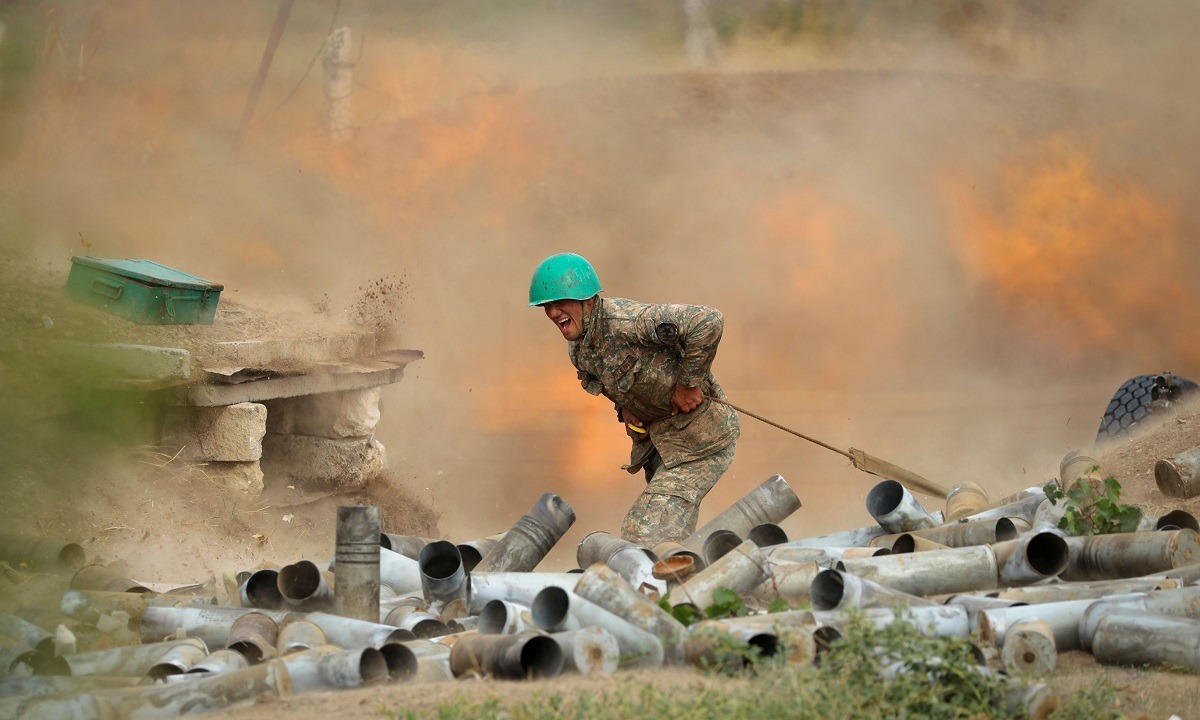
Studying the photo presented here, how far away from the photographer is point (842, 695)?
3.22 m

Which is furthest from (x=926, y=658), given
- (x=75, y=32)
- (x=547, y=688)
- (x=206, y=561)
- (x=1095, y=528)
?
(x=75, y=32)

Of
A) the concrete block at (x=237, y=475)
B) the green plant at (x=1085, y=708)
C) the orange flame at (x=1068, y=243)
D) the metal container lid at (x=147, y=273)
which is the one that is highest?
the orange flame at (x=1068, y=243)

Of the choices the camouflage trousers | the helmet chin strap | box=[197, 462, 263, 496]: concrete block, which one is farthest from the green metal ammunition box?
the camouflage trousers

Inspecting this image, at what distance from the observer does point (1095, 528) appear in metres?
5.39

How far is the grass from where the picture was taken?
3104 mm

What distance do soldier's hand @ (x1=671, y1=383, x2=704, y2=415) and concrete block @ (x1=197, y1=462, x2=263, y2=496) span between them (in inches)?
130

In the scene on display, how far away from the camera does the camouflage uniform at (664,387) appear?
6293 mm

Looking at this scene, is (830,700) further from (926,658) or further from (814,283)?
(814,283)

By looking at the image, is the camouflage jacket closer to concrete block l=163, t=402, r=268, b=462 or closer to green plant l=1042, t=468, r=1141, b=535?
green plant l=1042, t=468, r=1141, b=535

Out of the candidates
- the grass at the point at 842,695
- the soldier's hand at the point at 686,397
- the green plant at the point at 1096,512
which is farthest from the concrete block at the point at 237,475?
the green plant at the point at 1096,512

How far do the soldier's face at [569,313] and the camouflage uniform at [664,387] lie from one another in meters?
0.06

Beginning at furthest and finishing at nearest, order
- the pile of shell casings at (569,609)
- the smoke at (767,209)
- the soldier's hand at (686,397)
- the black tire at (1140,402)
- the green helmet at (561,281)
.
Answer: the smoke at (767,209) < the black tire at (1140,402) < the soldier's hand at (686,397) < the green helmet at (561,281) < the pile of shell casings at (569,609)

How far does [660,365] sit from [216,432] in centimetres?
337

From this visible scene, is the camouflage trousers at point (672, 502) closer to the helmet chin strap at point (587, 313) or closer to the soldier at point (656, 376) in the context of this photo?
the soldier at point (656, 376)
